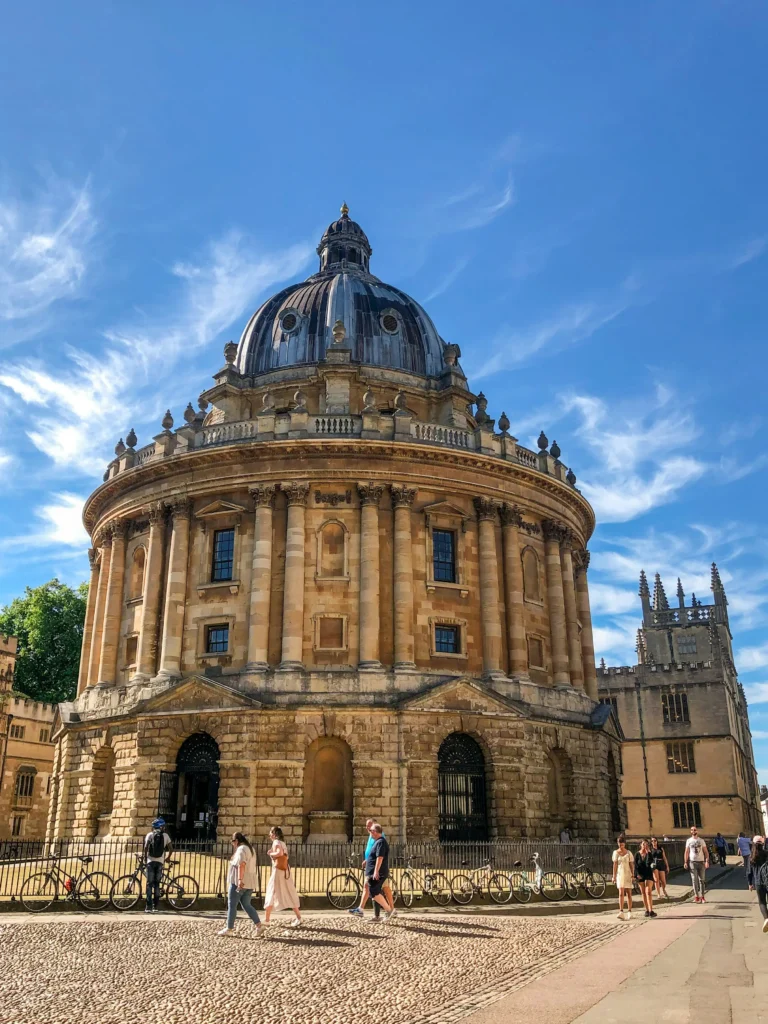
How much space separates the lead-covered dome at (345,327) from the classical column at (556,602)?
10.0 meters

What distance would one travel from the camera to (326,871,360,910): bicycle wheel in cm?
1986

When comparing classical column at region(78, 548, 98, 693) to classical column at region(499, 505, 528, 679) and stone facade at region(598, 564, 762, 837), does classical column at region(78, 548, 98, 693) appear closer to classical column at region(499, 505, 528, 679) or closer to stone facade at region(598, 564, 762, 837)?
classical column at region(499, 505, 528, 679)

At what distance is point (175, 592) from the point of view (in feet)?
117

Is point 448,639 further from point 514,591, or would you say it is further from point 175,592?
point 175,592

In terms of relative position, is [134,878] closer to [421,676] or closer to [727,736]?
[421,676]

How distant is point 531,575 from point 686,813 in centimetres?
3097

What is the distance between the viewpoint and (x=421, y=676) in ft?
108

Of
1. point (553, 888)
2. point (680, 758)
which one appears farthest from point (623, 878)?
point (680, 758)

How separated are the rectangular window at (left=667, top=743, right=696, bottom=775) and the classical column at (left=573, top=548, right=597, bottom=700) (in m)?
23.8

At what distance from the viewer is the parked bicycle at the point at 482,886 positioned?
811 inches

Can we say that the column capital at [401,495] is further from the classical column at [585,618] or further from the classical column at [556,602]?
the classical column at [585,618]

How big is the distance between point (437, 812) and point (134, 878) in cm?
1351

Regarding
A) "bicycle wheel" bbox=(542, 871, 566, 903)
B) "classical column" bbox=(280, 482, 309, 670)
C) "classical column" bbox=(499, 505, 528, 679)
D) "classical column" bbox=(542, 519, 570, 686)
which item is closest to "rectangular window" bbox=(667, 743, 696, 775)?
"classical column" bbox=(542, 519, 570, 686)

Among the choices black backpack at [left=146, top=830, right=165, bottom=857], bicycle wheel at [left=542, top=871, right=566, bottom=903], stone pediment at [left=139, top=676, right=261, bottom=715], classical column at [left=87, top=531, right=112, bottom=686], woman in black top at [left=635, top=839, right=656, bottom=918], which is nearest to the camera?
black backpack at [left=146, top=830, right=165, bottom=857]
